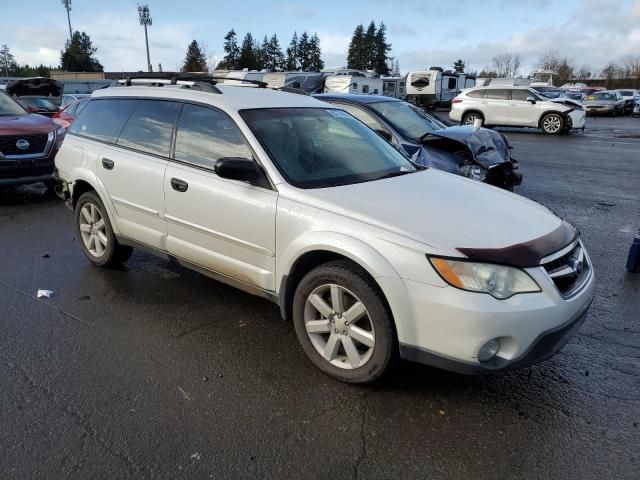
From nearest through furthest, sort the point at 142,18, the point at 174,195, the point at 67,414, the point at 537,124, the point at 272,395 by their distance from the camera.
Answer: the point at 67,414 < the point at 272,395 < the point at 174,195 < the point at 537,124 < the point at 142,18

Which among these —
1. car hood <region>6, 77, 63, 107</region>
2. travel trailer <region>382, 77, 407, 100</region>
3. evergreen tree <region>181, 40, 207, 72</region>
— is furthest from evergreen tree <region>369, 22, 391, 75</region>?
car hood <region>6, 77, 63, 107</region>

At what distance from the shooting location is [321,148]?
4.05m

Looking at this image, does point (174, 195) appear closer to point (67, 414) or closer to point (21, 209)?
point (67, 414)

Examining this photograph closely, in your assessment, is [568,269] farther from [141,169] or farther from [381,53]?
[381,53]

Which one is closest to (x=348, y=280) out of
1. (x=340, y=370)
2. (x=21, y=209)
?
(x=340, y=370)

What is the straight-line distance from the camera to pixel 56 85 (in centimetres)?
1792

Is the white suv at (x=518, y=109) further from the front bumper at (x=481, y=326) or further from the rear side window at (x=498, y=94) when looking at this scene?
the front bumper at (x=481, y=326)

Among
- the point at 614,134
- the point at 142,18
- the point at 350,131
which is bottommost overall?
the point at 614,134

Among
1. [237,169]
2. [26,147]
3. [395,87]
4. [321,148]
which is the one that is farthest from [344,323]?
[395,87]

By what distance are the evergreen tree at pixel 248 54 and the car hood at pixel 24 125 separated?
80185 mm

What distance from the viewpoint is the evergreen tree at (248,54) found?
3440 inches

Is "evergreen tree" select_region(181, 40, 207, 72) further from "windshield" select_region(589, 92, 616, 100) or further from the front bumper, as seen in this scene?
the front bumper

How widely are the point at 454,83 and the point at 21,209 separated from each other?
118 ft

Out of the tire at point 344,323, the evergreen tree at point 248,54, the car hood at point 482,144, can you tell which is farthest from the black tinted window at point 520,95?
the evergreen tree at point 248,54
